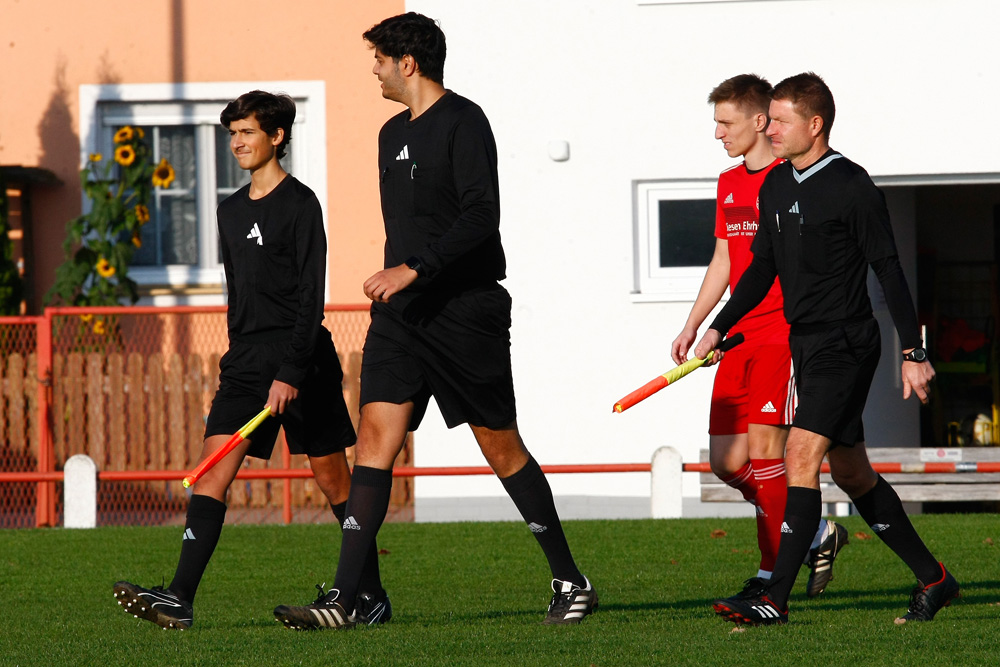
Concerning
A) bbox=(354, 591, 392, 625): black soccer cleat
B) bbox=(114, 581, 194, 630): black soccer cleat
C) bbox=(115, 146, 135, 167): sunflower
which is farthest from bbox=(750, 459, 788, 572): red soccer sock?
bbox=(115, 146, 135, 167): sunflower

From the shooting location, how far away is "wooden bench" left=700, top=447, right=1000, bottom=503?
9.48 metres

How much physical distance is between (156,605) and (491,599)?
67.2 inches

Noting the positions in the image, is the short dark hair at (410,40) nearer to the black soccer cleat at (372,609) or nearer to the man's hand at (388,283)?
the man's hand at (388,283)

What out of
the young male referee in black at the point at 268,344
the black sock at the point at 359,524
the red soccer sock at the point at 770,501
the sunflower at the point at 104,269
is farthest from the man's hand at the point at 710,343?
the sunflower at the point at 104,269

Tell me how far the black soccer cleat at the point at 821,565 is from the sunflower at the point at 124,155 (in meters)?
7.54

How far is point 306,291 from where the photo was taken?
4988 mm

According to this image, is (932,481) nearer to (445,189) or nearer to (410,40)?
(445,189)

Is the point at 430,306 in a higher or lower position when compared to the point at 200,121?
lower

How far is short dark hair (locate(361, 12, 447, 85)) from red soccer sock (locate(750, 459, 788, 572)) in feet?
6.84

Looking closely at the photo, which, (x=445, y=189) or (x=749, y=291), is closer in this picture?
(x=445, y=189)

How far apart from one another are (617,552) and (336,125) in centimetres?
551

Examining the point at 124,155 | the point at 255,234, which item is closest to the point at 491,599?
the point at 255,234

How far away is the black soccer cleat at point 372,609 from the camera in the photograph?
4.91 meters

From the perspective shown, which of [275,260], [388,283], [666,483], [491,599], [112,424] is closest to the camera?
[388,283]
